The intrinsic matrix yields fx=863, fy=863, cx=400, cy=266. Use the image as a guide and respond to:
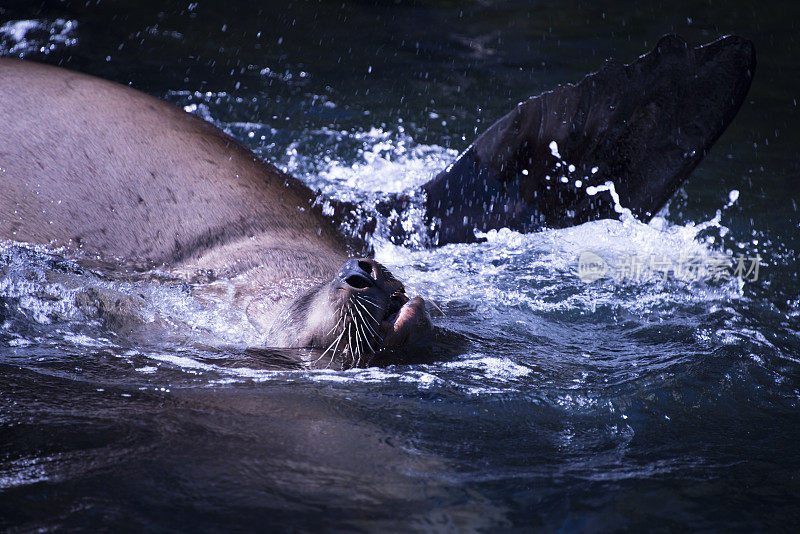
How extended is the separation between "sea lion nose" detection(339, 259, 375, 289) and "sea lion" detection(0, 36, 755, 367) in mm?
330

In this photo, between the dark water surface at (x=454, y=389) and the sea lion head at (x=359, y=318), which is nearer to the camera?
the dark water surface at (x=454, y=389)

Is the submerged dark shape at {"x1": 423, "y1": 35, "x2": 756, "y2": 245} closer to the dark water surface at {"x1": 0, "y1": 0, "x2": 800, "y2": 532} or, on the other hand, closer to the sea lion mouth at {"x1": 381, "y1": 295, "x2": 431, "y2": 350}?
the dark water surface at {"x1": 0, "y1": 0, "x2": 800, "y2": 532}

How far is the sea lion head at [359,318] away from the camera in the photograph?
9.53ft

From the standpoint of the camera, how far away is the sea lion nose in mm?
2887

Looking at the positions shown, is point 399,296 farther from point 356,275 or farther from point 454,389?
point 454,389

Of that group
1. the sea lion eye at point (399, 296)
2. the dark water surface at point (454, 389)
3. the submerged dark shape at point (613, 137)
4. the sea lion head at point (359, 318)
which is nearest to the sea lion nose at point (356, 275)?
the sea lion head at point (359, 318)

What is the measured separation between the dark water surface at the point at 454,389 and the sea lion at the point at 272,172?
0.17 m

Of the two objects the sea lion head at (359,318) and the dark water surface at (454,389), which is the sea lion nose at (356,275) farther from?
the dark water surface at (454,389)

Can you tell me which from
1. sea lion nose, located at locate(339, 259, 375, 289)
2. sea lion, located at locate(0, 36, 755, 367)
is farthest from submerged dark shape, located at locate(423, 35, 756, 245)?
sea lion nose, located at locate(339, 259, 375, 289)

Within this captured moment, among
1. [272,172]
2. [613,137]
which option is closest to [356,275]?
[272,172]

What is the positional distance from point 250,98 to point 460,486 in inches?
193

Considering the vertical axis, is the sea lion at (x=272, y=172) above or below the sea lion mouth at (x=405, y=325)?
above

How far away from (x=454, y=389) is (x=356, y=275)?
0.50 m

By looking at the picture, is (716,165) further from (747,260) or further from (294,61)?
(294,61)
